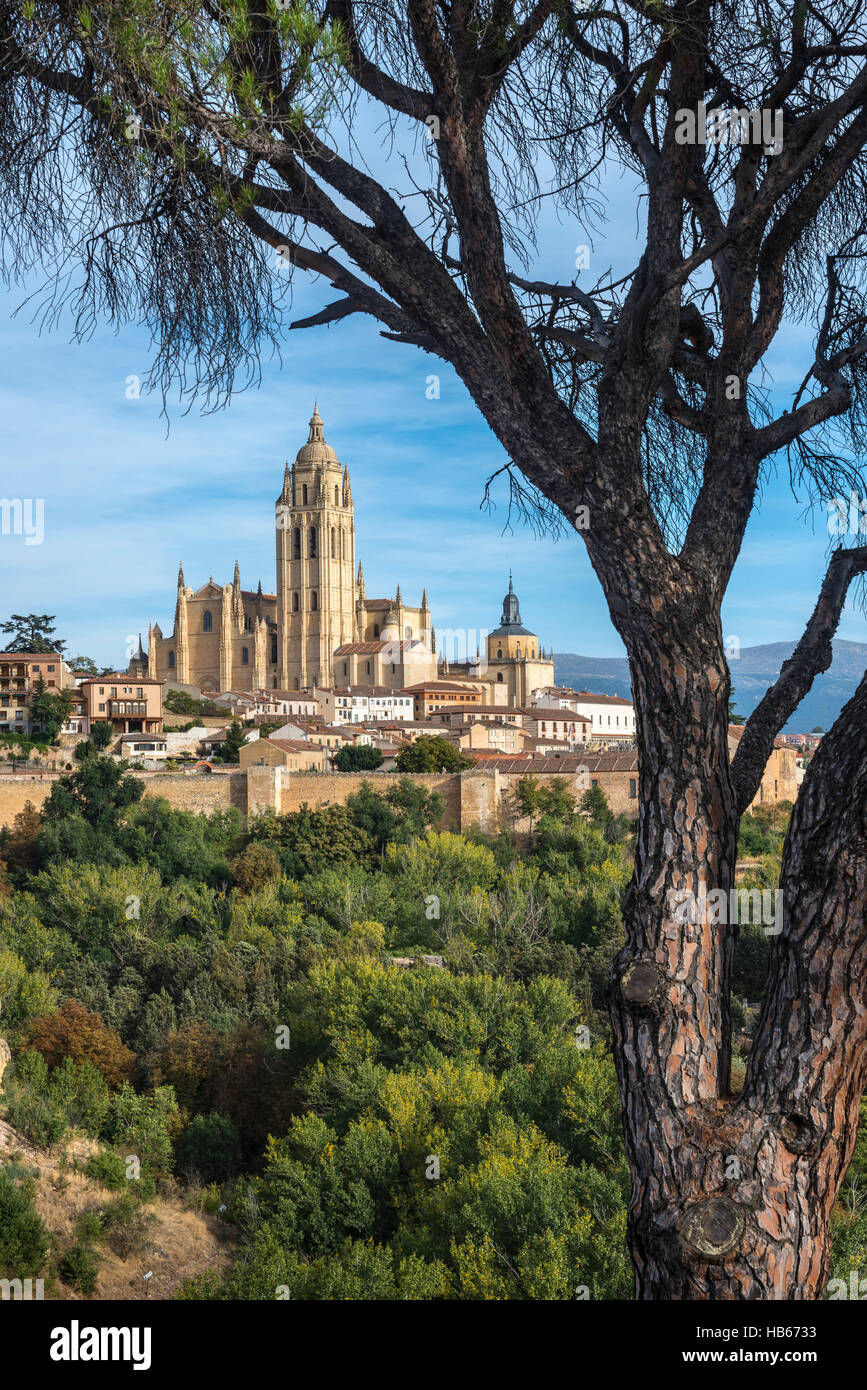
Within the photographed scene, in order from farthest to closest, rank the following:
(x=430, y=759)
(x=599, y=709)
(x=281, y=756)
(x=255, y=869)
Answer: (x=599, y=709)
(x=430, y=759)
(x=281, y=756)
(x=255, y=869)

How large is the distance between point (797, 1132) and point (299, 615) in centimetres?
8417

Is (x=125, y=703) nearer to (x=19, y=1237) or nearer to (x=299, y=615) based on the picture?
(x=299, y=615)

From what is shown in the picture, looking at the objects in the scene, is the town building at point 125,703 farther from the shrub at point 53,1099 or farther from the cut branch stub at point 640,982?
the cut branch stub at point 640,982

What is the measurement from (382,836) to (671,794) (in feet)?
102

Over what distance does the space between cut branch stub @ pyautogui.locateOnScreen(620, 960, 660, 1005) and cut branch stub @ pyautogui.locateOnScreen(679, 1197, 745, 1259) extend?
307 millimetres

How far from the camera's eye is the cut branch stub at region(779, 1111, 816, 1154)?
183cm

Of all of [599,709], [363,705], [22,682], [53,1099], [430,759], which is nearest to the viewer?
[53,1099]

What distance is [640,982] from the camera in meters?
1.92

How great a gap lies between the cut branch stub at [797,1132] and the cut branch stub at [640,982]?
265 millimetres

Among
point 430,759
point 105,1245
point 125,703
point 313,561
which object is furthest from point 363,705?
point 105,1245

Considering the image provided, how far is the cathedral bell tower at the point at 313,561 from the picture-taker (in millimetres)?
83812

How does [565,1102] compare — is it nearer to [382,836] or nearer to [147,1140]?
[147,1140]

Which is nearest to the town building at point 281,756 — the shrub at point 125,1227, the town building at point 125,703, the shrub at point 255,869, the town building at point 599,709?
the shrub at point 255,869
